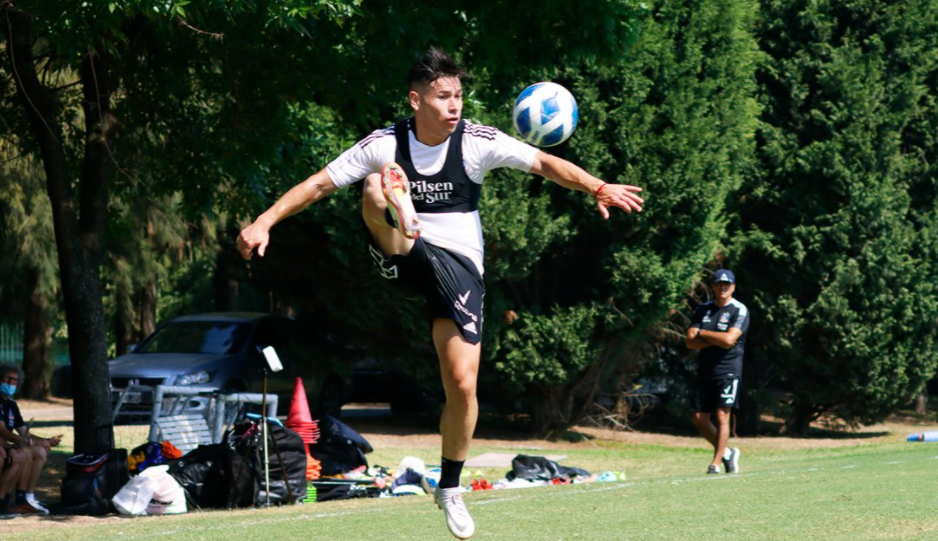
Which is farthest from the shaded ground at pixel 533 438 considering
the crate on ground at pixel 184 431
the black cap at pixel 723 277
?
the black cap at pixel 723 277

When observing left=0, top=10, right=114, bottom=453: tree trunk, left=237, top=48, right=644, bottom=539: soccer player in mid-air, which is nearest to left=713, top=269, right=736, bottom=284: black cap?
left=0, top=10, right=114, bottom=453: tree trunk

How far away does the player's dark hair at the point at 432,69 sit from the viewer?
6492mm

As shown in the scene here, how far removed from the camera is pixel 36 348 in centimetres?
2750

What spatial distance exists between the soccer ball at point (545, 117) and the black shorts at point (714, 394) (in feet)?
21.1

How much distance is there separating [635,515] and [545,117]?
125 inches

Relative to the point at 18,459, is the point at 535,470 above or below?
below

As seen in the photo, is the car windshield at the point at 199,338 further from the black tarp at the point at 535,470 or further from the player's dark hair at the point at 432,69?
the player's dark hair at the point at 432,69

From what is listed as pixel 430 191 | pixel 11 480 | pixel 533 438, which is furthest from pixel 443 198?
pixel 533 438

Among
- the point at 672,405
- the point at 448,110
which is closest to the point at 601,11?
the point at 448,110

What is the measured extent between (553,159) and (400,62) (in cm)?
649

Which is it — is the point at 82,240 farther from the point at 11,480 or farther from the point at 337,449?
the point at 337,449

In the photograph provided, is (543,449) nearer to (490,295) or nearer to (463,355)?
(490,295)

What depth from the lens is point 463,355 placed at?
252 inches

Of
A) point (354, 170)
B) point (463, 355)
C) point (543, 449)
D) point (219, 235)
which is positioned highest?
point (219, 235)
